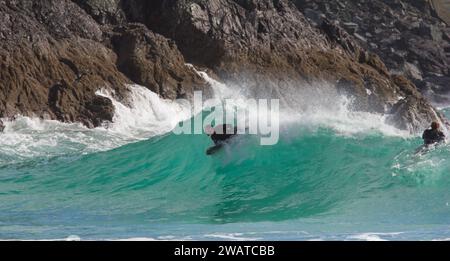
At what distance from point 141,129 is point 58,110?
3081 mm

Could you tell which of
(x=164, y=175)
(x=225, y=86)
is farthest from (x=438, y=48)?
(x=164, y=175)

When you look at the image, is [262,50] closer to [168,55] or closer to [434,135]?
[168,55]

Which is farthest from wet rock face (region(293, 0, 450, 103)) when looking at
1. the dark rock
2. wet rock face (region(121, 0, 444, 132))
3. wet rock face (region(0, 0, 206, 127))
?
wet rock face (region(0, 0, 206, 127))

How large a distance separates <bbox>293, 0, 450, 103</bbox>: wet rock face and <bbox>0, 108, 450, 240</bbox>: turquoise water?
35.6m

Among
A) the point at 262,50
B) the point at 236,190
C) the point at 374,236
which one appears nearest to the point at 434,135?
the point at 236,190

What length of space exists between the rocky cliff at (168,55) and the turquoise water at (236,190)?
299 cm

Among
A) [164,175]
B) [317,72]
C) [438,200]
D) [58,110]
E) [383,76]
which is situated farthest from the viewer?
[383,76]

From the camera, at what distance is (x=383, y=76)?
39.3 meters

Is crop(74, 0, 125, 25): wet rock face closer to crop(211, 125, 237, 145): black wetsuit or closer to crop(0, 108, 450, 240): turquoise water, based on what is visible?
crop(0, 108, 450, 240): turquoise water

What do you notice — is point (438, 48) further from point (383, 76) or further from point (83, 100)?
point (83, 100)

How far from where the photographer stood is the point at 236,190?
20016mm

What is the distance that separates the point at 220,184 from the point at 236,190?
85cm

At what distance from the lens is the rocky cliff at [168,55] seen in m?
28.5

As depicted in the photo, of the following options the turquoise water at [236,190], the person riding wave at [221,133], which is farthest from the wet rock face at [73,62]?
the person riding wave at [221,133]
